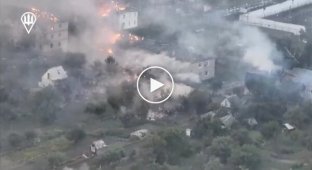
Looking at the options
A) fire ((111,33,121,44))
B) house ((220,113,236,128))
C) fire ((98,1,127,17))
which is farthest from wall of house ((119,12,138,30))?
house ((220,113,236,128))

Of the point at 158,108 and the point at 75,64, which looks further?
the point at 75,64

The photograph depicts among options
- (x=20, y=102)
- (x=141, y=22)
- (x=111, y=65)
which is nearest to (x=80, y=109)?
(x=20, y=102)

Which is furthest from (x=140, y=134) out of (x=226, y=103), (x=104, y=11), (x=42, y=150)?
(x=104, y=11)

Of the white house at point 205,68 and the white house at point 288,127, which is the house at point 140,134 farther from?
the white house at point 205,68

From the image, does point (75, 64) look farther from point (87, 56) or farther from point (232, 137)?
point (232, 137)

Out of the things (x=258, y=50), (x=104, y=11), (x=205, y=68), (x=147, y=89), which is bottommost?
(x=147, y=89)

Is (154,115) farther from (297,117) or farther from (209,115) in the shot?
(297,117)

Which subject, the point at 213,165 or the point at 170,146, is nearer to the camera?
the point at 213,165
